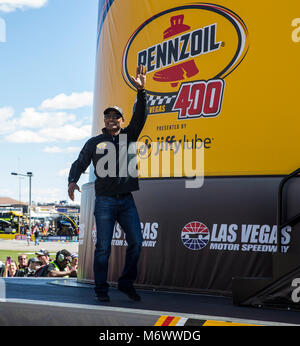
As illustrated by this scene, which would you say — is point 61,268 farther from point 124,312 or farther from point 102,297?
point 124,312

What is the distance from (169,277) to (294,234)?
1476mm

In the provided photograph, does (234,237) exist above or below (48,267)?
above

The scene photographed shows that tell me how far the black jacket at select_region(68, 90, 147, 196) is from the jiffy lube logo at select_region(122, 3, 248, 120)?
1.28 meters

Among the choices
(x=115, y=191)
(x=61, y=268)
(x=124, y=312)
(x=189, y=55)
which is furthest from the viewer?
(x=61, y=268)

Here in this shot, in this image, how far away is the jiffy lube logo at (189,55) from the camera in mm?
5137

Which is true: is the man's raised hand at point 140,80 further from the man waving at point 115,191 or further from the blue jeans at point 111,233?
the blue jeans at point 111,233

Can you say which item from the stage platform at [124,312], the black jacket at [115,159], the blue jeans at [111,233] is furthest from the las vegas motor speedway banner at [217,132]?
the black jacket at [115,159]

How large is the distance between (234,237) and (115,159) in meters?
1.61

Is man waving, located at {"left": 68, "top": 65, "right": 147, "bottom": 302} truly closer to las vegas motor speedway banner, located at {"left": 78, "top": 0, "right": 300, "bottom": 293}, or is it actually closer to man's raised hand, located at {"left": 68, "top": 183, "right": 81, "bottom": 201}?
man's raised hand, located at {"left": 68, "top": 183, "right": 81, "bottom": 201}

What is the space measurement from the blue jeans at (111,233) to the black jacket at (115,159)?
0.11 metres

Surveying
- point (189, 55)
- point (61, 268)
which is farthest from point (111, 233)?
point (61, 268)

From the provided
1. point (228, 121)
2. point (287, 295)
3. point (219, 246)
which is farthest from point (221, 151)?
point (287, 295)

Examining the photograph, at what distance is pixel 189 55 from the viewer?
539 cm

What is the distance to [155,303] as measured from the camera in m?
4.11
